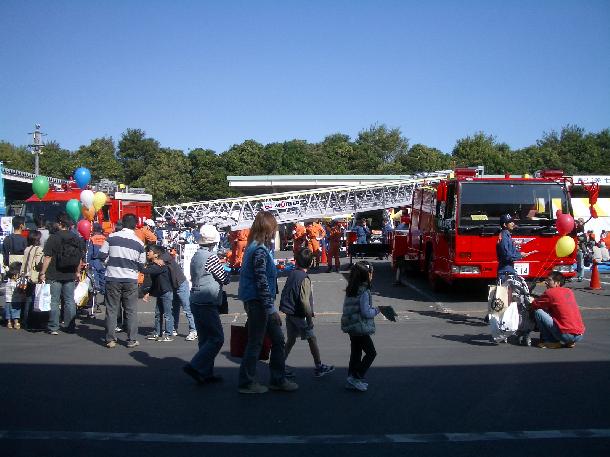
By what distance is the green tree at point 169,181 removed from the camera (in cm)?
5022

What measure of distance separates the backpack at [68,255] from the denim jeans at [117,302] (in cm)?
144

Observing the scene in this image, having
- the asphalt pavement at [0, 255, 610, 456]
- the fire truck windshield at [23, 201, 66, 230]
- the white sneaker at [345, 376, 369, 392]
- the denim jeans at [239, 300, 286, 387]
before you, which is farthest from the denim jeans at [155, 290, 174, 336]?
the fire truck windshield at [23, 201, 66, 230]

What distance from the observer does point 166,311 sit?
9797 millimetres

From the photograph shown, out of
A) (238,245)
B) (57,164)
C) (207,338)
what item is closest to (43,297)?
(207,338)

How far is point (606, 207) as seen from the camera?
88.2 feet

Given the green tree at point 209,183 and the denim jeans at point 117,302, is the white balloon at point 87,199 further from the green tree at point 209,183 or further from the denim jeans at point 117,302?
the green tree at point 209,183

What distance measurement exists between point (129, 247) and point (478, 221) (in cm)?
751

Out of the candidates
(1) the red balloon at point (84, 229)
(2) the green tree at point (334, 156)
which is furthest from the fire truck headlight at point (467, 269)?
(2) the green tree at point (334, 156)

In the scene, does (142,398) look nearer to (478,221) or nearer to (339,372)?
(339,372)

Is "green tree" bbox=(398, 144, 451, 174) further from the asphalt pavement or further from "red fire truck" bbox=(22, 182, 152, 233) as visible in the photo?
the asphalt pavement

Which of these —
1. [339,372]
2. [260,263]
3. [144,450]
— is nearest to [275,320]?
[260,263]

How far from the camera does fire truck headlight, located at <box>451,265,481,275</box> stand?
Answer: 508 inches

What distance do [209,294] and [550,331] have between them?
5306mm

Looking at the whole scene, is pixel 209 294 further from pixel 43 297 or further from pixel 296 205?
pixel 296 205
